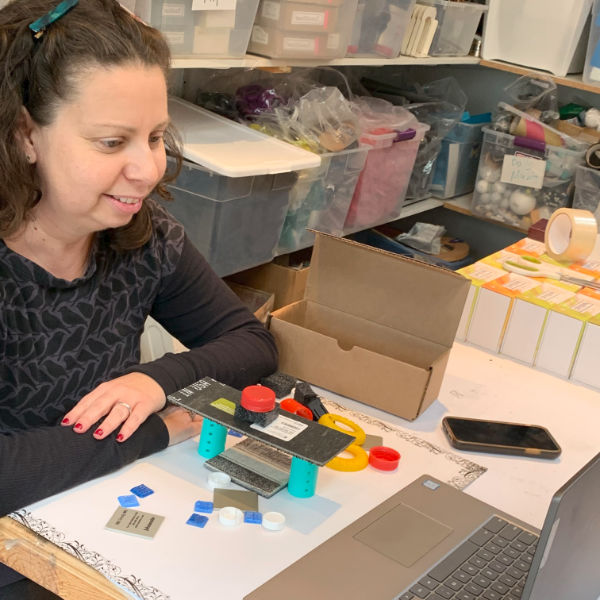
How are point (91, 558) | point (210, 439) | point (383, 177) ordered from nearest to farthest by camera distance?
point (91, 558) → point (210, 439) → point (383, 177)

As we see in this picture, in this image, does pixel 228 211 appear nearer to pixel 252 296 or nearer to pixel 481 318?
pixel 252 296

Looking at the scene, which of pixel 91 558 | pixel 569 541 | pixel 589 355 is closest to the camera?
pixel 569 541

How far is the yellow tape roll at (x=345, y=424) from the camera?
1.14 meters

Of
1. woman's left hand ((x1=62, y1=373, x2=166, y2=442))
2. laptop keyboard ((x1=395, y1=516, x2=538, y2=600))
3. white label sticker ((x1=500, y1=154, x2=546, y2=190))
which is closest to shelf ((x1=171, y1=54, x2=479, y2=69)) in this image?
white label sticker ((x1=500, y1=154, x2=546, y2=190))

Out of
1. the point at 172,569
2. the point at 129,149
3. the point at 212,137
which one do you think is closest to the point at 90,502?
the point at 172,569

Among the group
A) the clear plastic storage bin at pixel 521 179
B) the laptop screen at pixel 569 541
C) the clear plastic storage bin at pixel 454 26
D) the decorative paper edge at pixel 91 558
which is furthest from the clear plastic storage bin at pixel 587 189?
the decorative paper edge at pixel 91 558

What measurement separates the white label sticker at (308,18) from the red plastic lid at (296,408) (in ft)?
3.36

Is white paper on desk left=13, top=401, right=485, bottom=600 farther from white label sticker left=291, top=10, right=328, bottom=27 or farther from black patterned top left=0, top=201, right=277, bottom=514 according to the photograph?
white label sticker left=291, top=10, right=328, bottom=27

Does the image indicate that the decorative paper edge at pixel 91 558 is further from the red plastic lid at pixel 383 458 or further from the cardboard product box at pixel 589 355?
the cardboard product box at pixel 589 355

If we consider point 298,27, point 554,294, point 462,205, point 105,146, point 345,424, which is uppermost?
point 298,27

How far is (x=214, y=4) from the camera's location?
1674 millimetres

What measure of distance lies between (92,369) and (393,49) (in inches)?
58.6

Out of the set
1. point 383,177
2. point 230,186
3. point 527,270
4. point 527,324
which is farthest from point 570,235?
point 383,177

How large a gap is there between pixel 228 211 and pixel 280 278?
437mm
